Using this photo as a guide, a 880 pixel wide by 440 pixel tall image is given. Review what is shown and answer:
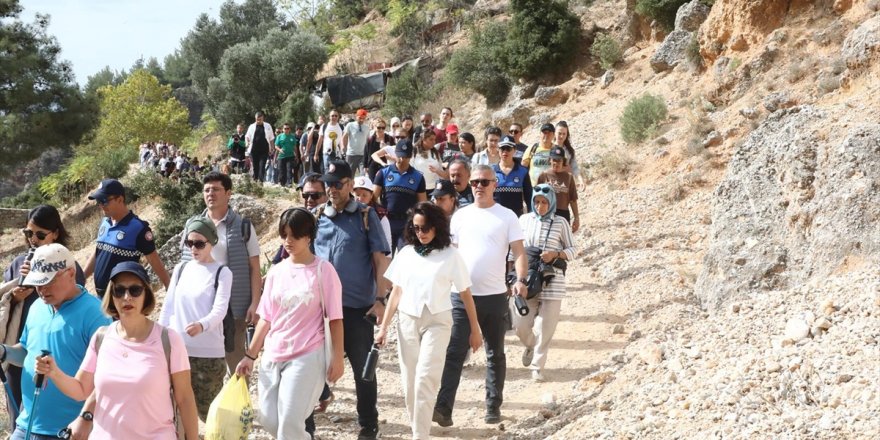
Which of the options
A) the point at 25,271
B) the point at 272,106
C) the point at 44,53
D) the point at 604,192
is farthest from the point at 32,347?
the point at 272,106

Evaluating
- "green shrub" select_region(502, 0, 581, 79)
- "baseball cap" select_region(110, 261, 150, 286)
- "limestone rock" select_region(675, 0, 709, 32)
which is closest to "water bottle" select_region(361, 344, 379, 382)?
"baseball cap" select_region(110, 261, 150, 286)

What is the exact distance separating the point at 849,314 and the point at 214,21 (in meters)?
54.8

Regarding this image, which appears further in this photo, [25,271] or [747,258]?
[747,258]

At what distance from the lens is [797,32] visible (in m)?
15.8

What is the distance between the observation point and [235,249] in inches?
245

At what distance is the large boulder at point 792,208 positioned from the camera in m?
6.52

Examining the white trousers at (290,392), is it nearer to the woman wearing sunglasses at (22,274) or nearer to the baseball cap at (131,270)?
the baseball cap at (131,270)

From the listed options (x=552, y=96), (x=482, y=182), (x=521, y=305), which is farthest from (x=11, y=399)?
(x=552, y=96)

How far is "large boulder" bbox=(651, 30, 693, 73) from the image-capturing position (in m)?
19.5

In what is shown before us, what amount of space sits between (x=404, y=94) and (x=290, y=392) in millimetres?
31780

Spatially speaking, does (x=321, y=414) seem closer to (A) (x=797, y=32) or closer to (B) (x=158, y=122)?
(A) (x=797, y=32)

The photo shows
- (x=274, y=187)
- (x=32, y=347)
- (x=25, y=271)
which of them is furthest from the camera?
(x=274, y=187)

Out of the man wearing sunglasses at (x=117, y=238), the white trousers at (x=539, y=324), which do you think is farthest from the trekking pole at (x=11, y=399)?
the white trousers at (x=539, y=324)

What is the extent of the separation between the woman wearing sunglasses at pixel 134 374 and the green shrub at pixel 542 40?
21517mm
